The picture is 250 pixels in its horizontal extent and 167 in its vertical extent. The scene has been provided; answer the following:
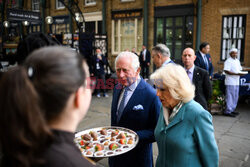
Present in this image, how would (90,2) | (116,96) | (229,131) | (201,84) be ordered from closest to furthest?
(116,96), (201,84), (229,131), (90,2)

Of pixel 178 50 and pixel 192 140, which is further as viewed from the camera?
pixel 178 50

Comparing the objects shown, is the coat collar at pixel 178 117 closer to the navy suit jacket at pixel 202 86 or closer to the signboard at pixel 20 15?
the navy suit jacket at pixel 202 86

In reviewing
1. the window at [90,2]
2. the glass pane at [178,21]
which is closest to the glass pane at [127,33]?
the glass pane at [178,21]

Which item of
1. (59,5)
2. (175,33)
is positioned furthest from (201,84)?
(59,5)

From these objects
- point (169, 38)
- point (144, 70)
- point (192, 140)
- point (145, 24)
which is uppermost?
point (145, 24)

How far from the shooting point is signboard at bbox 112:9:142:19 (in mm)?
15378

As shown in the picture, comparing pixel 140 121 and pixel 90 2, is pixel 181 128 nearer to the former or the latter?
pixel 140 121

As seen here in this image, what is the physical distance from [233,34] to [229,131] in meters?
8.77

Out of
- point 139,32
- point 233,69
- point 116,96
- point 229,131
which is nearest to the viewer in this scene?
point 116,96

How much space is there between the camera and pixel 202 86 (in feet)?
14.5

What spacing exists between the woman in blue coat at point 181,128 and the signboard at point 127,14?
14.2 metres

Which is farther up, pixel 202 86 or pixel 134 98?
pixel 134 98

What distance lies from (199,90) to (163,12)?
11.2 meters

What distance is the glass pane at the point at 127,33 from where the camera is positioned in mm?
16062
